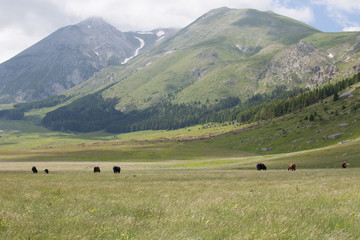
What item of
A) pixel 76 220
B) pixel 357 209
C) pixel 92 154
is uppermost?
pixel 76 220

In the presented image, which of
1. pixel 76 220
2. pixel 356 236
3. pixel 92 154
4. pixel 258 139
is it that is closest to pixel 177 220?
pixel 76 220

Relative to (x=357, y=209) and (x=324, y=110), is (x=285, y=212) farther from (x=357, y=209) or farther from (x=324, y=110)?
(x=324, y=110)

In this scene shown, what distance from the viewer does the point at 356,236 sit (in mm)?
7145

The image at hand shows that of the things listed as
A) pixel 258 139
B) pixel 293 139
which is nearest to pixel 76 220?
pixel 293 139

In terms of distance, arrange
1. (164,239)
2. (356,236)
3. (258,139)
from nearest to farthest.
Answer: (164,239) < (356,236) < (258,139)

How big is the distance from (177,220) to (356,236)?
189 inches

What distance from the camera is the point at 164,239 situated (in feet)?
21.0

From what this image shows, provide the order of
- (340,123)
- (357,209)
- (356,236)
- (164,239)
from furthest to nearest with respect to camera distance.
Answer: (340,123) < (357,209) < (356,236) < (164,239)

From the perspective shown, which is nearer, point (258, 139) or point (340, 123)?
point (340, 123)

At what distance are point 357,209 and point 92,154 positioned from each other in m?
124

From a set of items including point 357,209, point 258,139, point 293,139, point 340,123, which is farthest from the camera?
point 258,139

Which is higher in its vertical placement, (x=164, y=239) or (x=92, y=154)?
(x=164, y=239)

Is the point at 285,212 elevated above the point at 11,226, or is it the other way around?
the point at 11,226

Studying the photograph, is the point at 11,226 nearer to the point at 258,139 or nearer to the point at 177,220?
the point at 177,220
